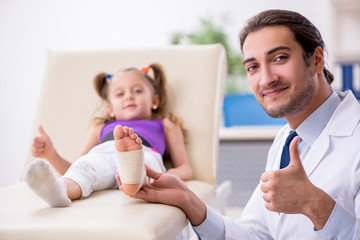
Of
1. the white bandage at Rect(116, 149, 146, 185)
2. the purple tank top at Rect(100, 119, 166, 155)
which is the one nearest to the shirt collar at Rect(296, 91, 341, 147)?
the white bandage at Rect(116, 149, 146, 185)

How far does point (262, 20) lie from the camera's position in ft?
3.62

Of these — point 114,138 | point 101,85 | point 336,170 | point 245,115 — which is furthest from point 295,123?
point 245,115

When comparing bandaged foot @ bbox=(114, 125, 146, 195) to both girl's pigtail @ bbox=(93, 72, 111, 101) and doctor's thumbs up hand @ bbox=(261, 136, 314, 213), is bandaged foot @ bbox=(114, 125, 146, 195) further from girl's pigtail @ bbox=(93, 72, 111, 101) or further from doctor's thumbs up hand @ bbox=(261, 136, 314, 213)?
girl's pigtail @ bbox=(93, 72, 111, 101)

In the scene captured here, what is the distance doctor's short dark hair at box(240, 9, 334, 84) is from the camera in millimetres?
1070

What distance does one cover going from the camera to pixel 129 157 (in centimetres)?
99

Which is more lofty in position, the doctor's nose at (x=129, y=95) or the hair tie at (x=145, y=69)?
the hair tie at (x=145, y=69)

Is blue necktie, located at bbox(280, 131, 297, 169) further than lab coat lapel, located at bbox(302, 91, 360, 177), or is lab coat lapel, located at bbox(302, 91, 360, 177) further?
blue necktie, located at bbox(280, 131, 297, 169)

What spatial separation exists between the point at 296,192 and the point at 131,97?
0.90 meters

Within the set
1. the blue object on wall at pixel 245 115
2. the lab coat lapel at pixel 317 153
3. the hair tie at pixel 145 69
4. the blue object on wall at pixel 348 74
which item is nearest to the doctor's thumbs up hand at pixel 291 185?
the lab coat lapel at pixel 317 153

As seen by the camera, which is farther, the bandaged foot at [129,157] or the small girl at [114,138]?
the small girl at [114,138]

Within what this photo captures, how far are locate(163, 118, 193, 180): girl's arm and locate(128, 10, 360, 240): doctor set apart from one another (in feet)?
1.32

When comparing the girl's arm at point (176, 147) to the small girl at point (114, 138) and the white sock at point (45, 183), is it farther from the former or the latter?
the white sock at point (45, 183)

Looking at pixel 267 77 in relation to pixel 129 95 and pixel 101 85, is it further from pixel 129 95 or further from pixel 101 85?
pixel 101 85

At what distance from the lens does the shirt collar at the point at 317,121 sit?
1066mm
